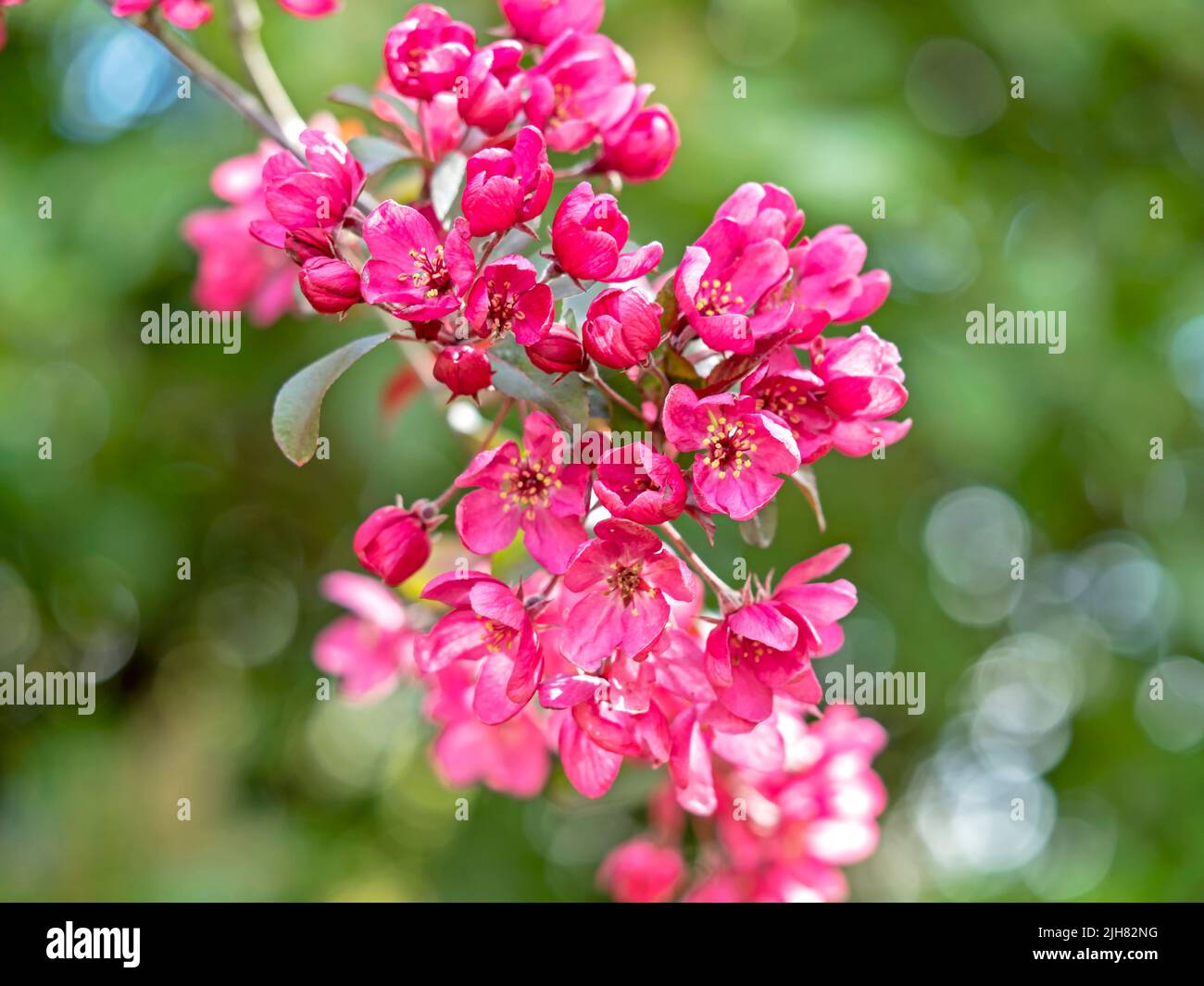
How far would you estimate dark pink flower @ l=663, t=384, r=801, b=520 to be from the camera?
0.93 m

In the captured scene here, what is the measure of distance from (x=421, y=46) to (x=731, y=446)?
60cm

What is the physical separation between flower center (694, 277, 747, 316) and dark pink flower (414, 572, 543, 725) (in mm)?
347

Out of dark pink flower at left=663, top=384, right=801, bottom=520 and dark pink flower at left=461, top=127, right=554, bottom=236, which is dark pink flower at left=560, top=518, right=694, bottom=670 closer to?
dark pink flower at left=663, top=384, right=801, bottom=520

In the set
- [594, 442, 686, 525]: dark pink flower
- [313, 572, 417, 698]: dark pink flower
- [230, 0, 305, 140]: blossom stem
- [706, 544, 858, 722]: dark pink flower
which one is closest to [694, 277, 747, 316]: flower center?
[594, 442, 686, 525]: dark pink flower

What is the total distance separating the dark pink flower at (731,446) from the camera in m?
0.93

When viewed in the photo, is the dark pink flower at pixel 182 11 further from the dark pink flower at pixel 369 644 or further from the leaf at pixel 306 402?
the dark pink flower at pixel 369 644

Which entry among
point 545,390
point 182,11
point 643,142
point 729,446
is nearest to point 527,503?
point 545,390

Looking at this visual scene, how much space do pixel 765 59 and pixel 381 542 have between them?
230 cm

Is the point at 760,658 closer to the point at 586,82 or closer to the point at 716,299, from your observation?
the point at 716,299

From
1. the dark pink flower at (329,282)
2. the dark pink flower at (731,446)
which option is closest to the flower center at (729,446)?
the dark pink flower at (731,446)

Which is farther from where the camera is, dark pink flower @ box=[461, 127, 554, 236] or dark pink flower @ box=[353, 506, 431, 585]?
dark pink flower @ box=[353, 506, 431, 585]

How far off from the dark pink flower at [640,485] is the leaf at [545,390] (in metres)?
0.06

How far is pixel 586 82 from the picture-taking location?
1263 mm

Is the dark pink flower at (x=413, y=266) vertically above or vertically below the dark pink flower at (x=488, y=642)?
above
